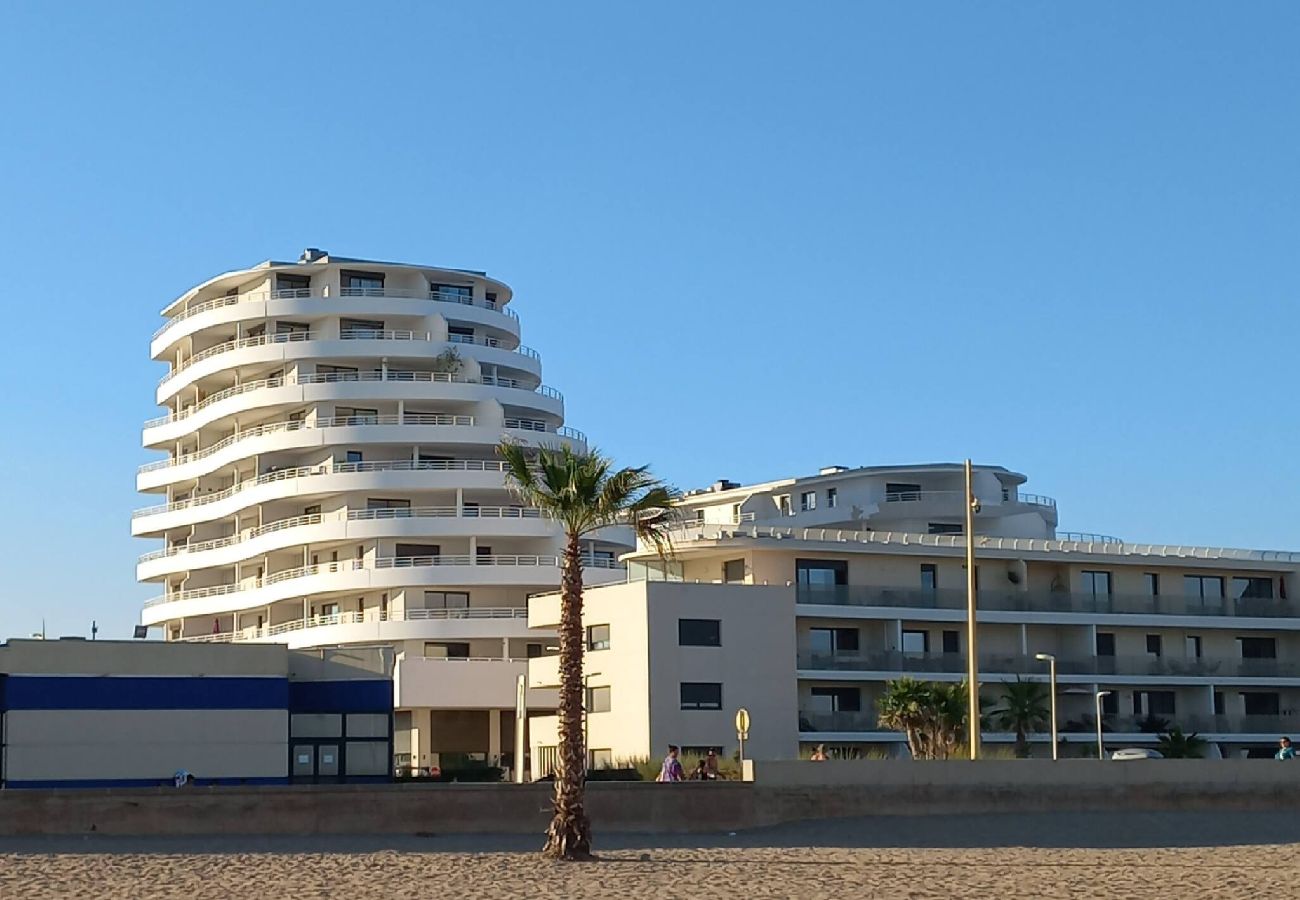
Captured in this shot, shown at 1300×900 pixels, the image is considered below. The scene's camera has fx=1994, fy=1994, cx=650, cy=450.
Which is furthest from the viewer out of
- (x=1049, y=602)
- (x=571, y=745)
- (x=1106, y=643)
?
(x=1106, y=643)

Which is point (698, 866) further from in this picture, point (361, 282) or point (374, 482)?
point (361, 282)

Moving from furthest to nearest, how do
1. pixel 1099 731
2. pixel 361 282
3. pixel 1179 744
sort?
pixel 361 282 < pixel 1179 744 < pixel 1099 731

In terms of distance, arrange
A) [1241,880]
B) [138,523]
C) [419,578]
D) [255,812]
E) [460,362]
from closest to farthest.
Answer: [1241,880] → [255,812] → [419,578] → [460,362] → [138,523]

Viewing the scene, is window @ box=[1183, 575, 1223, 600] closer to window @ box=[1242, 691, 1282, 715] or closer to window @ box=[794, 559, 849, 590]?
window @ box=[1242, 691, 1282, 715]

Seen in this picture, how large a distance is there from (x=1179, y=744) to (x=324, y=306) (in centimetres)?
3913

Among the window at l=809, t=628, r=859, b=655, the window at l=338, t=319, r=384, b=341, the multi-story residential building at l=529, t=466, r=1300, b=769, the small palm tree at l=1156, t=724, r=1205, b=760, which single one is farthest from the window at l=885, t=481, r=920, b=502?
the window at l=338, t=319, r=384, b=341

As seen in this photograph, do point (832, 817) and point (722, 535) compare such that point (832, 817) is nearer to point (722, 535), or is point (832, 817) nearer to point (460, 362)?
point (722, 535)

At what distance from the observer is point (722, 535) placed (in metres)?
67.9

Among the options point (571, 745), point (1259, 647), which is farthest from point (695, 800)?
point (1259, 647)

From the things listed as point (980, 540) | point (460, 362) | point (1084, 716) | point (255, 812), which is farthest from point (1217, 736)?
point (255, 812)

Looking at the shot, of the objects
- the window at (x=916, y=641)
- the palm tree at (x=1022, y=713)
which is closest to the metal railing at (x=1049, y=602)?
the window at (x=916, y=641)

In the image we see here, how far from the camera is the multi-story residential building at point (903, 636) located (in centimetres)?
6391

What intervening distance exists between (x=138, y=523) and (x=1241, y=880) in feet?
227

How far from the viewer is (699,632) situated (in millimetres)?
63938
